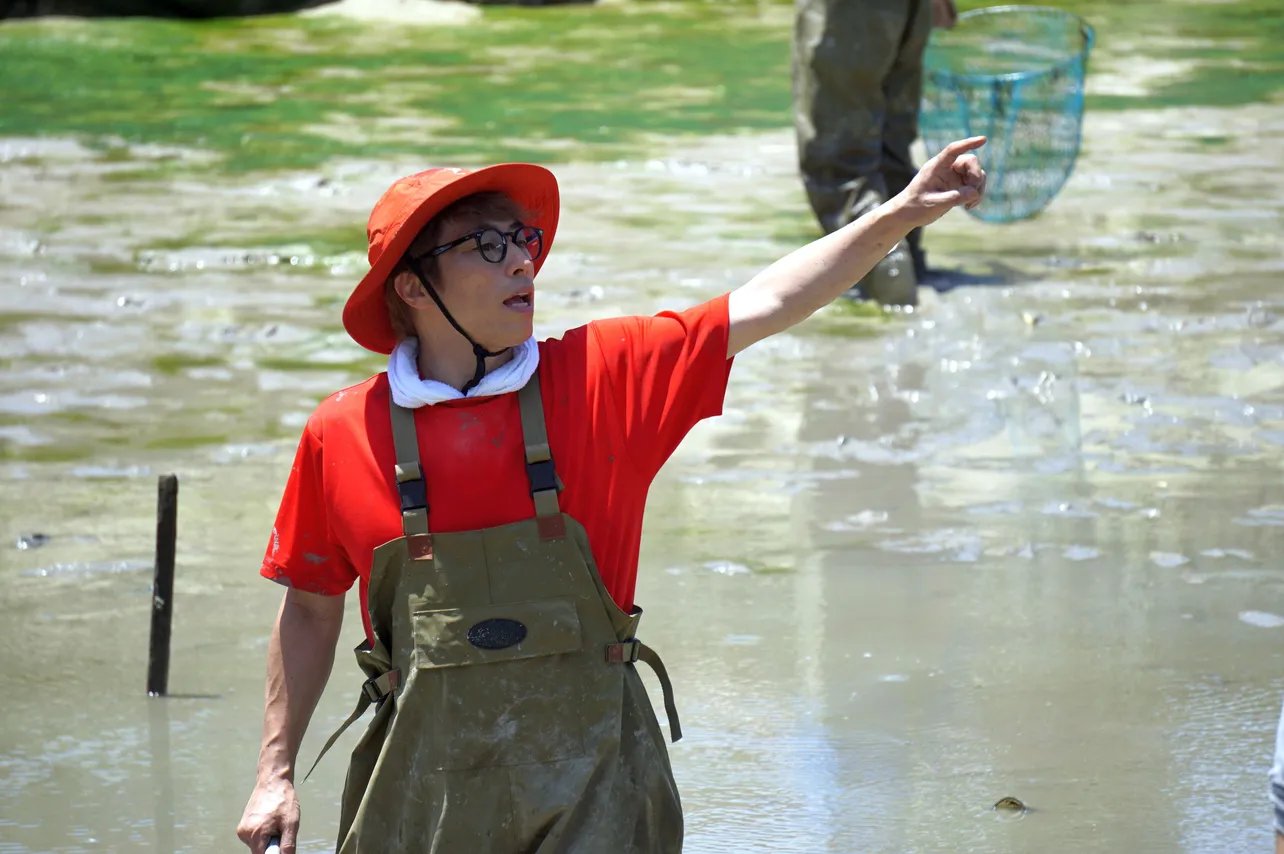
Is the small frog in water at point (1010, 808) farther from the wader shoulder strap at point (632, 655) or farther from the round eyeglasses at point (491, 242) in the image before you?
the round eyeglasses at point (491, 242)

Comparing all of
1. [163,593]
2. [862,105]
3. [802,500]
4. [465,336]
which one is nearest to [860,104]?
[862,105]

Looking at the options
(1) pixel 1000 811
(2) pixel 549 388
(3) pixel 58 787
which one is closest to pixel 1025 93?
(1) pixel 1000 811

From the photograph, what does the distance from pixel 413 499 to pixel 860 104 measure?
21.7 feet

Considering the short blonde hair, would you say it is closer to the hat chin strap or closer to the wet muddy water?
the hat chin strap

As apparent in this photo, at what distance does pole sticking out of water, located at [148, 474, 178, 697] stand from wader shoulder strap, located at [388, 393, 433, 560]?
2.29 meters

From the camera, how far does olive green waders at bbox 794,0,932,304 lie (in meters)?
8.69

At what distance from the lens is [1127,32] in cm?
1591

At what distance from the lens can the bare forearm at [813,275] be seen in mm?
2723

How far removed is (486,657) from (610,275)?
6672mm

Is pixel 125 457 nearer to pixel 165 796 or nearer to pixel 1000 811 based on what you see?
pixel 165 796

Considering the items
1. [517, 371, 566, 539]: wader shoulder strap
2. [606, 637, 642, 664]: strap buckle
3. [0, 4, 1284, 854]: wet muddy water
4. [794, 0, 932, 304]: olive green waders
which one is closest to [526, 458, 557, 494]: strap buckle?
[517, 371, 566, 539]: wader shoulder strap

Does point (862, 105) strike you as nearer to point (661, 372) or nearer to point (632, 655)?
point (661, 372)

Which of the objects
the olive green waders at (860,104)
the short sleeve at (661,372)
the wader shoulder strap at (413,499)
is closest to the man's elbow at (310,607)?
the wader shoulder strap at (413,499)

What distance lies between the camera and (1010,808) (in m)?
4.09
